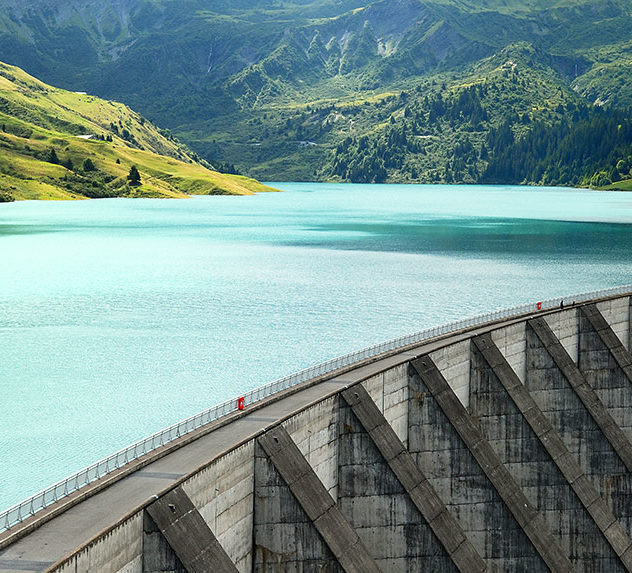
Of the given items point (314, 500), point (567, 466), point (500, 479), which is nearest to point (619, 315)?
point (567, 466)

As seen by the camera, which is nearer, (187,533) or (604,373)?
(187,533)

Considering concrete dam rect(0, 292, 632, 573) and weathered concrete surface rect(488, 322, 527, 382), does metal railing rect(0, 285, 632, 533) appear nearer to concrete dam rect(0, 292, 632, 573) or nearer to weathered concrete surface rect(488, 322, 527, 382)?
concrete dam rect(0, 292, 632, 573)

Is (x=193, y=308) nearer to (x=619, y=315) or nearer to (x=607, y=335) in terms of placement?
(x=619, y=315)

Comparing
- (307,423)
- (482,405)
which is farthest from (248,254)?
(307,423)

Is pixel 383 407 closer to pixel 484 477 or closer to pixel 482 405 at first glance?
pixel 484 477

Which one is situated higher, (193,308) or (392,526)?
(193,308)
